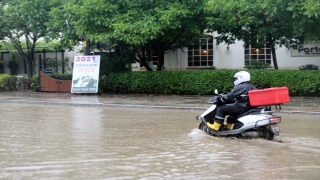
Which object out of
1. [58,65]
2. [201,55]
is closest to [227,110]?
[201,55]

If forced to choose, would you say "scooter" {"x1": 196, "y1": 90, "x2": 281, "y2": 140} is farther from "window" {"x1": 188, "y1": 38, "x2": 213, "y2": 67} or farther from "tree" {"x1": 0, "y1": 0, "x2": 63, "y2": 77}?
"window" {"x1": 188, "y1": 38, "x2": 213, "y2": 67}

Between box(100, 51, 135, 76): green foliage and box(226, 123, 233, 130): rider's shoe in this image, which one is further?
box(100, 51, 135, 76): green foliage

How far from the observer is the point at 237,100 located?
9.98 metres

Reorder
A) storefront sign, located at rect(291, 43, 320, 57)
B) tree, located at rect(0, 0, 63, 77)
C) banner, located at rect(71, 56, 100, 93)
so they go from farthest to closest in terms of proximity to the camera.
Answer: storefront sign, located at rect(291, 43, 320, 57) < tree, located at rect(0, 0, 63, 77) < banner, located at rect(71, 56, 100, 93)

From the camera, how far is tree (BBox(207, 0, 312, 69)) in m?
18.3

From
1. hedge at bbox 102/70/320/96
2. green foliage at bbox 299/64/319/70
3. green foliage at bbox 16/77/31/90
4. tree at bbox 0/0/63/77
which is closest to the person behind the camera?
hedge at bbox 102/70/320/96

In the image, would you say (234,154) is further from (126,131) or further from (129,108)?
(129,108)

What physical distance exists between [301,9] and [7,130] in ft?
35.6

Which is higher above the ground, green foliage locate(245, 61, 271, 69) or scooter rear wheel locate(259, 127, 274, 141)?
green foliage locate(245, 61, 271, 69)

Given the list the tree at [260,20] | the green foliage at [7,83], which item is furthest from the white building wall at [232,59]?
the green foliage at [7,83]

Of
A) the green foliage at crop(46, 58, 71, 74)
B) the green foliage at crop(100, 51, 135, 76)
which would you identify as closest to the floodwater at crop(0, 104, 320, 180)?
the green foliage at crop(100, 51, 135, 76)

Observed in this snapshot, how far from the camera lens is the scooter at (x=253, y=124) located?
9.53 metres

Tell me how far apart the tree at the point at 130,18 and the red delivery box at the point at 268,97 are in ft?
36.2

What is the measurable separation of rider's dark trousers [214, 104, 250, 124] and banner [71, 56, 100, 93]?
1413cm
